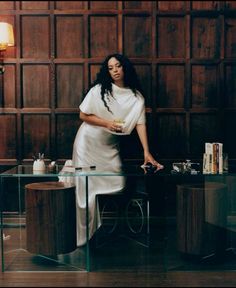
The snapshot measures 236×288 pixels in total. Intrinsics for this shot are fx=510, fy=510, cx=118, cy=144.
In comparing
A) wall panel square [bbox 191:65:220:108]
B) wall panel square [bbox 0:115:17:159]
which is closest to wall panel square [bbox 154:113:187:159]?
wall panel square [bbox 191:65:220:108]

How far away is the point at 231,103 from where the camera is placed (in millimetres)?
5000

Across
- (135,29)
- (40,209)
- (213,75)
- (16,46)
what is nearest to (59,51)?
(16,46)

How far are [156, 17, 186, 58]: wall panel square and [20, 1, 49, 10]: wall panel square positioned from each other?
43.3 inches

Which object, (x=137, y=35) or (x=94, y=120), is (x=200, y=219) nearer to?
(x=94, y=120)

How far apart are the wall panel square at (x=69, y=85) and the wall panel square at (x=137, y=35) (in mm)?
515

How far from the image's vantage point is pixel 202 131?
503 centimetres

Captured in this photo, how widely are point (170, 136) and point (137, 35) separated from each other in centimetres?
103

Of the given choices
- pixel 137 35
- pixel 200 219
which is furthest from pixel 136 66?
pixel 200 219

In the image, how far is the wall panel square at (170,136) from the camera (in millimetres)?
5004

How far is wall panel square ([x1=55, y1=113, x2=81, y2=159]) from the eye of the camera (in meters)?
5.03

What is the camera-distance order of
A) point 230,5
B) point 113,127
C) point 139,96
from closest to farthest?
point 113,127 → point 139,96 → point 230,5

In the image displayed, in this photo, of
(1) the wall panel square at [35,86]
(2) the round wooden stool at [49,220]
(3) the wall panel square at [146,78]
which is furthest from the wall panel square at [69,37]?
(2) the round wooden stool at [49,220]

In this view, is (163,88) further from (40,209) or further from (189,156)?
(40,209)

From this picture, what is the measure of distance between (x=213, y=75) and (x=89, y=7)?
4.49ft
